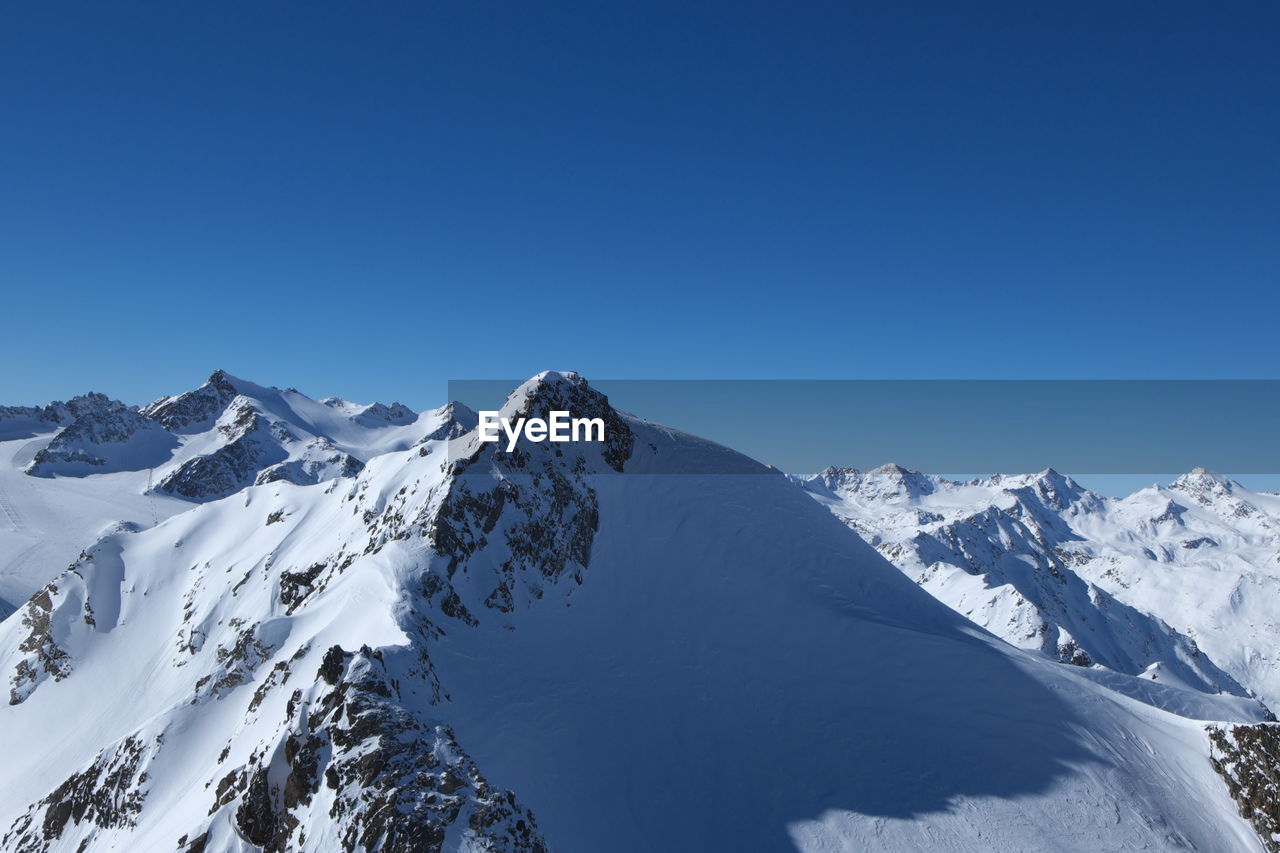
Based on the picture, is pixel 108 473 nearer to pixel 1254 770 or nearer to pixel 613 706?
pixel 613 706

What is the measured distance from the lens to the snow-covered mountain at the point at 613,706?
22.8 meters

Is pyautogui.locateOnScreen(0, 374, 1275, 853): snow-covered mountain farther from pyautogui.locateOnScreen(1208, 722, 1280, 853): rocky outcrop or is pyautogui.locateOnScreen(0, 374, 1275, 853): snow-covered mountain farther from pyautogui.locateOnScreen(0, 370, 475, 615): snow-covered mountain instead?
pyautogui.locateOnScreen(0, 370, 475, 615): snow-covered mountain

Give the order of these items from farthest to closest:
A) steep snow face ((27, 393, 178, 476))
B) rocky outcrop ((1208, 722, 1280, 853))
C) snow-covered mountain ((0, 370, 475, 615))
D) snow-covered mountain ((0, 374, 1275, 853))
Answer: steep snow face ((27, 393, 178, 476)) < snow-covered mountain ((0, 370, 475, 615)) < rocky outcrop ((1208, 722, 1280, 853)) < snow-covered mountain ((0, 374, 1275, 853))

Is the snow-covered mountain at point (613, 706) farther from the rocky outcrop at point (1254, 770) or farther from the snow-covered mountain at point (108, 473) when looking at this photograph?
the snow-covered mountain at point (108, 473)

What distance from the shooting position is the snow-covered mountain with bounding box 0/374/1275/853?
2280cm

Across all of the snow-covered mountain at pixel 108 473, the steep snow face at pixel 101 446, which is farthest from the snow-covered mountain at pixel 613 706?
the steep snow face at pixel 101 446

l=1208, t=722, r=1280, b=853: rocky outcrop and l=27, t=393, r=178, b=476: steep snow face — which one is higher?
l=27, t=393, r=178, b=476: steep snow face

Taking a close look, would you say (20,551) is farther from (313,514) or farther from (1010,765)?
(1010,765)

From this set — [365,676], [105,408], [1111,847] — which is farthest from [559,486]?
[105,408]

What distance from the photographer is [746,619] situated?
37188mm

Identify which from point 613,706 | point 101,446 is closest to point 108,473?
point 101,446

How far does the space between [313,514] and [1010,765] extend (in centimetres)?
5499

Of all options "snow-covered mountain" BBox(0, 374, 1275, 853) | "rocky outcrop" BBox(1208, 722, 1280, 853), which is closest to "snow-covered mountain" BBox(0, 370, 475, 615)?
"snow-covered mountain" BBox(0, 374, 1275, 853)

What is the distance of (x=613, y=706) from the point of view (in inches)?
1181
